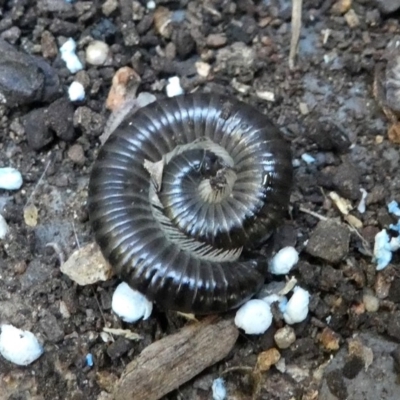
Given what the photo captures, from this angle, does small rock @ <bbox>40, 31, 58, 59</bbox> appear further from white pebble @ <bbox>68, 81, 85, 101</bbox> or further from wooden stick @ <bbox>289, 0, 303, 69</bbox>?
wooden stick @ <bbox>289, 0, 303, 69</bbox>

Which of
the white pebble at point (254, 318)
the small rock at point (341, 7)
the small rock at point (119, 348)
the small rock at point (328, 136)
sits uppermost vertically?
the small rock at point (341, 7)

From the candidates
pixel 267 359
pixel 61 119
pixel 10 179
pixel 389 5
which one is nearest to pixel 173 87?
pixel 61 119

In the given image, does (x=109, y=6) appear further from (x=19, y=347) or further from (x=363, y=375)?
(x=363, y=375)

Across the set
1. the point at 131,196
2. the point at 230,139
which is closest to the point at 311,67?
the point at 230,139

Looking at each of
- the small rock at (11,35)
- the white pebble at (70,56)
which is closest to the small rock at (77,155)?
the white pebble at (70,56)

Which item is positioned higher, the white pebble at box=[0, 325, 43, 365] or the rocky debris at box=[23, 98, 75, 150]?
the rocky debris at box=[23, 98, 75, 150]

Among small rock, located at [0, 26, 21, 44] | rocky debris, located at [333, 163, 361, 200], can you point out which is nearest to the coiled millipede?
rocky debris, located at [333, 163, 361, 200]

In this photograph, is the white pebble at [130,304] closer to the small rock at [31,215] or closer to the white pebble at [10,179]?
the small rock at [31,215]
